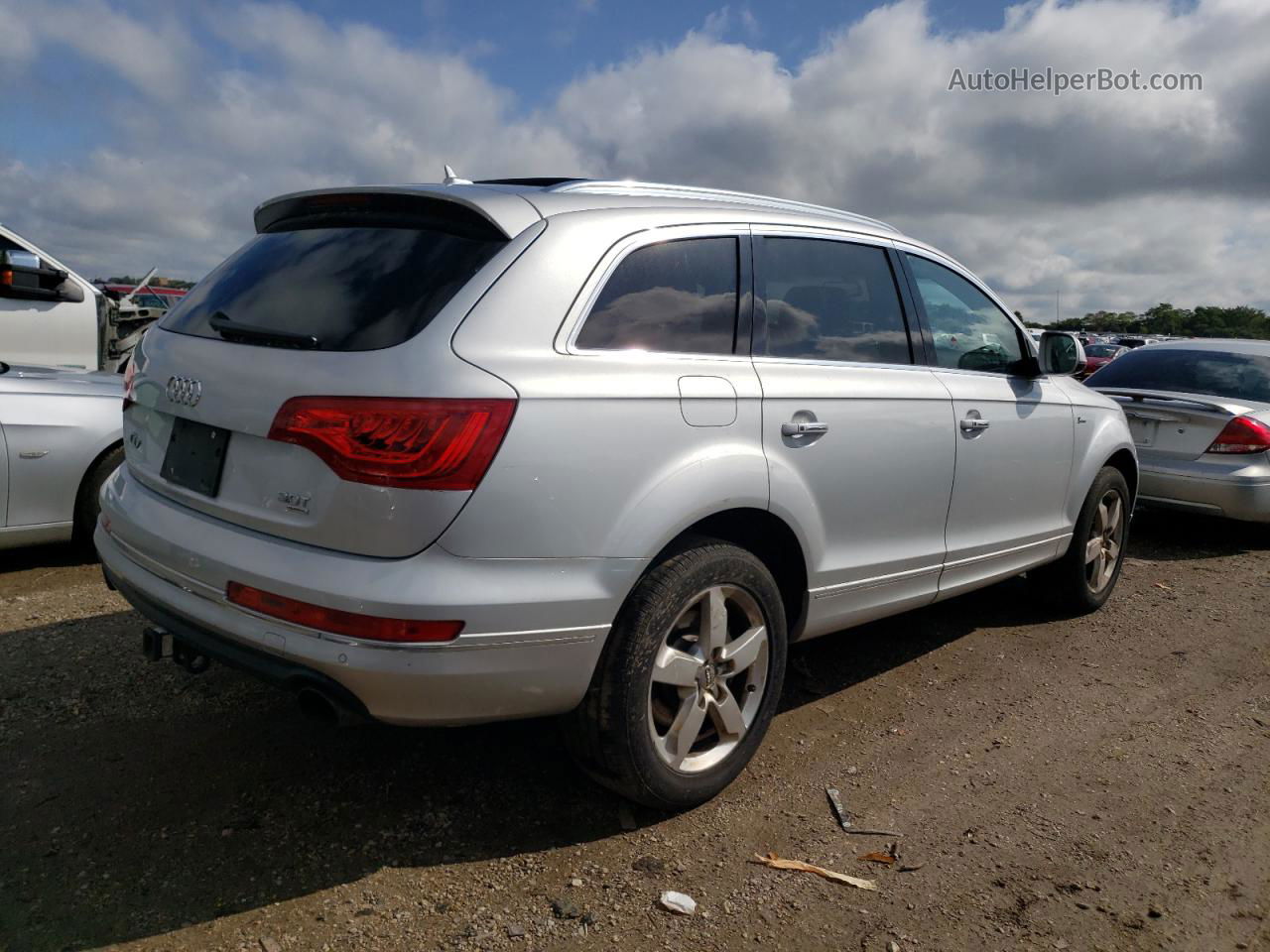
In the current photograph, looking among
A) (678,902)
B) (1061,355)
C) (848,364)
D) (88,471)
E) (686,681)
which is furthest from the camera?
(88,471)

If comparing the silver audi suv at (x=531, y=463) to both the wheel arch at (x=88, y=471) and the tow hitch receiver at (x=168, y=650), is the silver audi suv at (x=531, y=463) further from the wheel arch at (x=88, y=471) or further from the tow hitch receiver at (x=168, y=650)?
the wheel arch at (x=88, y=471)

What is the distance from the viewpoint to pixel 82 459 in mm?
4973

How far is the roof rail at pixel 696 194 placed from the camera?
3047 mm

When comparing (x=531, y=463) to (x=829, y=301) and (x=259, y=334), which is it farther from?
(x=829, y=301)

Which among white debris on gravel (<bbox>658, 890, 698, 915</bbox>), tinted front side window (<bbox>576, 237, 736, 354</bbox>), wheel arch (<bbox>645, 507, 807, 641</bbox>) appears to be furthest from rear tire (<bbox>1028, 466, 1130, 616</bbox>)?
white debris on gravel (<bbox>658, 890, 698, 915</bbox>)

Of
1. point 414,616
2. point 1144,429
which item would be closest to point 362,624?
point 414,616

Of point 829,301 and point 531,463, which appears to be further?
point 829,301

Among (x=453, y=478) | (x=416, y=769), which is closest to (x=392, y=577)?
(x=453, y=478)

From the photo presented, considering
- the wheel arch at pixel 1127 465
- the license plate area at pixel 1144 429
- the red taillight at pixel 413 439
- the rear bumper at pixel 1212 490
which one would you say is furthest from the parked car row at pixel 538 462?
the license plate area at pixel 1144 429

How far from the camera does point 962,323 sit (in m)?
4.23

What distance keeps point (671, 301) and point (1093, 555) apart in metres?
3.34

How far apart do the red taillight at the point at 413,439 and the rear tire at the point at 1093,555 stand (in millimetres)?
3687

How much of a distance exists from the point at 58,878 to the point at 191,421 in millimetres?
1219

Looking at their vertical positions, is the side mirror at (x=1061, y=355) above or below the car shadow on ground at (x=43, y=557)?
above
